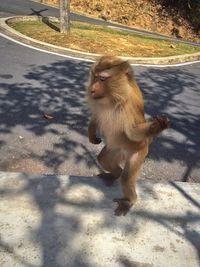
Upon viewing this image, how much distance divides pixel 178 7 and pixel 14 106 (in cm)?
1679

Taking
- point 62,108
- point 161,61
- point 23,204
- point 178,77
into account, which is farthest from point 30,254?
point 161,61

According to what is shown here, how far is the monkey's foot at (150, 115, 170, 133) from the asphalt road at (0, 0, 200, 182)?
6.57 ft

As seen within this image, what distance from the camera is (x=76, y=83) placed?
8.18 metres

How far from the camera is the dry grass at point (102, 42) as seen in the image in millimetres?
11211

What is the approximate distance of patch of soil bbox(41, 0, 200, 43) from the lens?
800 inches

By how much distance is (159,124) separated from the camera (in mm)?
3201

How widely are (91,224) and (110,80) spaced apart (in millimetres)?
1392

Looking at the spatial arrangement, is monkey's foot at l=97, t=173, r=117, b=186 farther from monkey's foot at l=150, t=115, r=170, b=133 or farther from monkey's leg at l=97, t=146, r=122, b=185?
monkey's foot at l=150, t=115, r=170, b=133

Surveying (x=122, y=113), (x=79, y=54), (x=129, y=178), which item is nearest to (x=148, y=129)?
(x=122, y=113)

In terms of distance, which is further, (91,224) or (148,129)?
(91,224)

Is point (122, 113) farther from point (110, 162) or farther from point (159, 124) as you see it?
point (110, 162)

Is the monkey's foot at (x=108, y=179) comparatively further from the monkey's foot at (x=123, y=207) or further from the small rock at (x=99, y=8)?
the small rock at (x=99, y=8)

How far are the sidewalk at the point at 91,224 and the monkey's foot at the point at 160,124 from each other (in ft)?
3.46

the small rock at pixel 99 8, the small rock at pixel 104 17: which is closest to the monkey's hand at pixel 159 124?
the small rock at pixel 104 17
